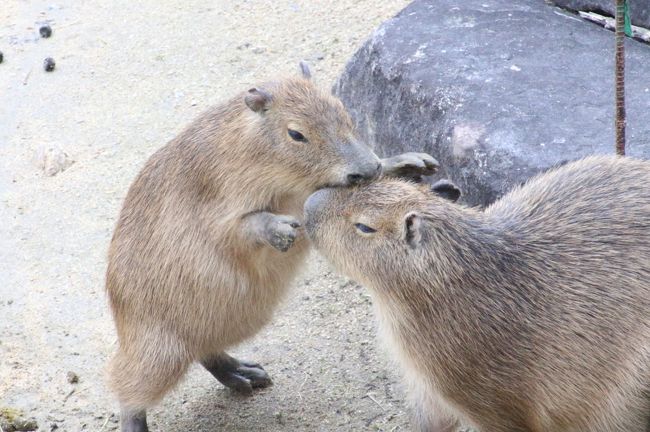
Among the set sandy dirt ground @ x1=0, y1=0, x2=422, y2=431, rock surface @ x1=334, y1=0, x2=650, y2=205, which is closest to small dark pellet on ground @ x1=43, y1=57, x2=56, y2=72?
sandy dirt ground @ x1=0, y1=0, x2=422, y2=431

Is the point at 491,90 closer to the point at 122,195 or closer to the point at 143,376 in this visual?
the point at 143,376

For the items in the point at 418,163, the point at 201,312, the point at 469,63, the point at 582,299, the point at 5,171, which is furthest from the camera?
the point at 5,171

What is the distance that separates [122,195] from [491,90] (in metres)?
2.47

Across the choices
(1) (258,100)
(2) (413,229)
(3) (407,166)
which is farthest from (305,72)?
(2) (413,229)

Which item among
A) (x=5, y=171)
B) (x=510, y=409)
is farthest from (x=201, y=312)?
(x=5, y=171)

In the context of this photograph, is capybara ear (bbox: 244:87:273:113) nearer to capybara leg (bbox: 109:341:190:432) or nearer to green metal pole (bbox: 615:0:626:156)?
capybara leg (bbox: 109:341:190:432)

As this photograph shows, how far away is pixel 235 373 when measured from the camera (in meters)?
4.73

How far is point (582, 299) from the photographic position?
347 centimetres

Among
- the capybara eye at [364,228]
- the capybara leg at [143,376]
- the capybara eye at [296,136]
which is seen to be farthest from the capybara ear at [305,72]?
the capybara leg at [143,376]

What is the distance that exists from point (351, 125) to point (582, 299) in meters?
1.22

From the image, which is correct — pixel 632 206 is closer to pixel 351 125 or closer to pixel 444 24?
pixel 351 125

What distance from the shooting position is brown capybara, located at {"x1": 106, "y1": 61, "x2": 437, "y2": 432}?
4152 millimetres

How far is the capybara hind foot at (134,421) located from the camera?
448cm

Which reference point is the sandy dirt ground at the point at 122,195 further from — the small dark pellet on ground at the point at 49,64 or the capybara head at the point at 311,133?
the capybara head at the point at 311,133
